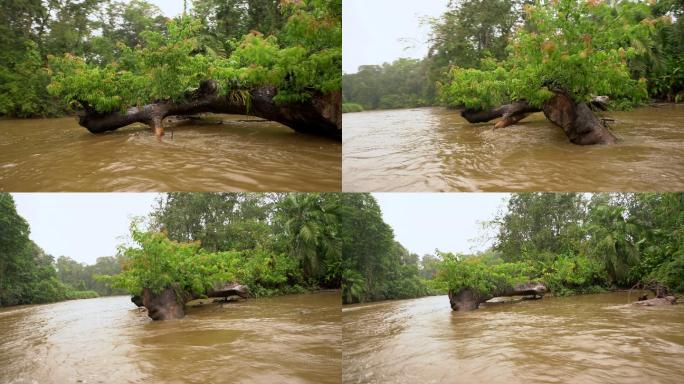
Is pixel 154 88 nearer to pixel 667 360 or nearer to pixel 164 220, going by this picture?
pixel 164 220

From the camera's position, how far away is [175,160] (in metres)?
3.91

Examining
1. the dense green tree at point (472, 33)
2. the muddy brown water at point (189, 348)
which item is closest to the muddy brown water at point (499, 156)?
the dense green tree at point (472, 33)

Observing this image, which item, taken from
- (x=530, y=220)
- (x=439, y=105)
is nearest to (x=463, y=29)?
A: (x=439, y=105)

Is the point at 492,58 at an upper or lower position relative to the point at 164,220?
upper

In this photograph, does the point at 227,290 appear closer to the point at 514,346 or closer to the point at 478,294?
the point at 478,294

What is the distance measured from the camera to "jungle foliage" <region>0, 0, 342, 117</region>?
4289mm

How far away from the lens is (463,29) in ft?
17.3

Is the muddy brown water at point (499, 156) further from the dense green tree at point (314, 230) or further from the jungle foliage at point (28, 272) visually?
the jungle foliage at point (28, 272)

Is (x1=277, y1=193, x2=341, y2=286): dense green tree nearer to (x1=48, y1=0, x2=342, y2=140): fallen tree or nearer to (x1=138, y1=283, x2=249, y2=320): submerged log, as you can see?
(x1=48, y1=0, x2=342, y2=140): fallen tree

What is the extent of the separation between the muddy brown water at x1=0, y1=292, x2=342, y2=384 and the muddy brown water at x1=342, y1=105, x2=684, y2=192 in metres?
1.40

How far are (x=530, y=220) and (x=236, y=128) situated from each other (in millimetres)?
4246

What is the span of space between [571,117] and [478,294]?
9.93 ft

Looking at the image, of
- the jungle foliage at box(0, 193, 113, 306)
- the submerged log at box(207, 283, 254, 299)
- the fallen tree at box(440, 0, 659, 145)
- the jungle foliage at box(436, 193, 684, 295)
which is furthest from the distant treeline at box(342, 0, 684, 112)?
the submerged log at box(207, 283, 254, 299)

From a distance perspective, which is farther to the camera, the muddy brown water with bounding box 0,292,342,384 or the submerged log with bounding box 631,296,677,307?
the submerged log with bounding box 631,296,677,307
